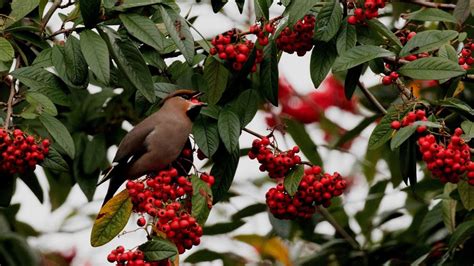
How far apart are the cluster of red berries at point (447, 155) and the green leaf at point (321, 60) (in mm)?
382

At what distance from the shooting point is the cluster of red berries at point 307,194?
10.2 feet

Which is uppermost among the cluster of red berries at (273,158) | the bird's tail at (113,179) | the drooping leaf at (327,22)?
the drooping leaf at (327,22)

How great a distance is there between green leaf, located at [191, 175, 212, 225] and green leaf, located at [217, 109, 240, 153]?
19 centimetres

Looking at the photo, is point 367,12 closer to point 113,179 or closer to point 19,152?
point 113,179

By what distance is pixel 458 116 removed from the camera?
10.9 ft

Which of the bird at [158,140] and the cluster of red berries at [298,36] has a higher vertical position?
the cluster of red berries at [298,36]

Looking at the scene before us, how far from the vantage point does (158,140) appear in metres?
3.13

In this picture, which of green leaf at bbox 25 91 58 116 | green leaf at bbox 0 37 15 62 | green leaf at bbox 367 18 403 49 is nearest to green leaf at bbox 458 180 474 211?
green leaf at bbox 367 18 403 49

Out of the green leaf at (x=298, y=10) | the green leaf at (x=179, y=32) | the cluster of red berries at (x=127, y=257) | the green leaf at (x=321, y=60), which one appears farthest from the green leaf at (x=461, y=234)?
the cluster of red berries at (x=127, y=257)

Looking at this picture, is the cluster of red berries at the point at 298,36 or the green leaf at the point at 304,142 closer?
the cluster of red berries at the point at 298,36

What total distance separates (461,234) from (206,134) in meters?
0.99

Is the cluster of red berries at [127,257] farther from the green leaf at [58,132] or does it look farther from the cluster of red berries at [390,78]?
the cluster of red berries at [390,78]

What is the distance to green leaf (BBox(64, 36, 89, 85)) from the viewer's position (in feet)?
10.4

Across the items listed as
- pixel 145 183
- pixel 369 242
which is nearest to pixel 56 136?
pixel 145 183
